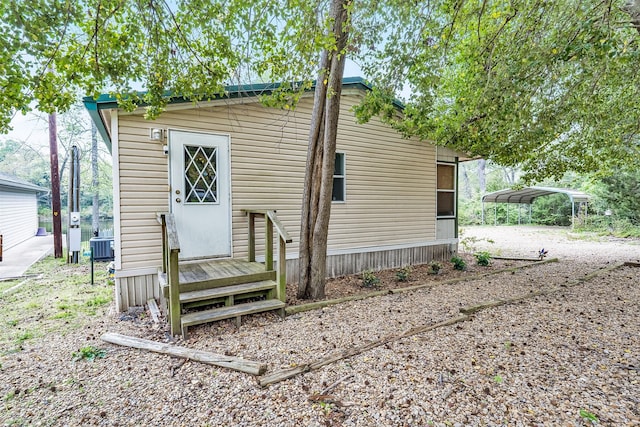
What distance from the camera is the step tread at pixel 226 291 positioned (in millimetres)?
3604

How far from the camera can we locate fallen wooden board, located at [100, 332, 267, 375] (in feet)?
8.78

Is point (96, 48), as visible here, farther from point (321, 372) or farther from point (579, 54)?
point (579, 54)

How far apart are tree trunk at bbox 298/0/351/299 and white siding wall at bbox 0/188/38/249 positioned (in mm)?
11184

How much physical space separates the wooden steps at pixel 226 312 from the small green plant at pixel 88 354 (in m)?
0.76

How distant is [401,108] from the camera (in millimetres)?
7223

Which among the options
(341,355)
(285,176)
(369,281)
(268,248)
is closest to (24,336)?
(268,248)

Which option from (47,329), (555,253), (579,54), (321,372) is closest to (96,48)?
(47,329)

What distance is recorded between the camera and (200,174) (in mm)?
4902

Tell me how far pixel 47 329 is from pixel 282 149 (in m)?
4.20

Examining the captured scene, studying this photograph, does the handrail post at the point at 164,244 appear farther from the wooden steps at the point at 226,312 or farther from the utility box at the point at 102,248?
the utility box at the point at 102,248

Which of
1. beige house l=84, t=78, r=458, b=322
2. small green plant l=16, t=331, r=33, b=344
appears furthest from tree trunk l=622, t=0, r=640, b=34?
small green plant l=16, t=331, r=33, b=344

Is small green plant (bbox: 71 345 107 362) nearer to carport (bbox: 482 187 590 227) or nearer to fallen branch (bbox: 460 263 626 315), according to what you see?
fallen branch (bbox: 460 263 626 315)

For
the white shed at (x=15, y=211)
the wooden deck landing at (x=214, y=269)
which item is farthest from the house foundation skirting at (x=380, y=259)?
the white shed at (x=15, y=211)

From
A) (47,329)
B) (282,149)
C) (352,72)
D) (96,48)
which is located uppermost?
(352,72)
